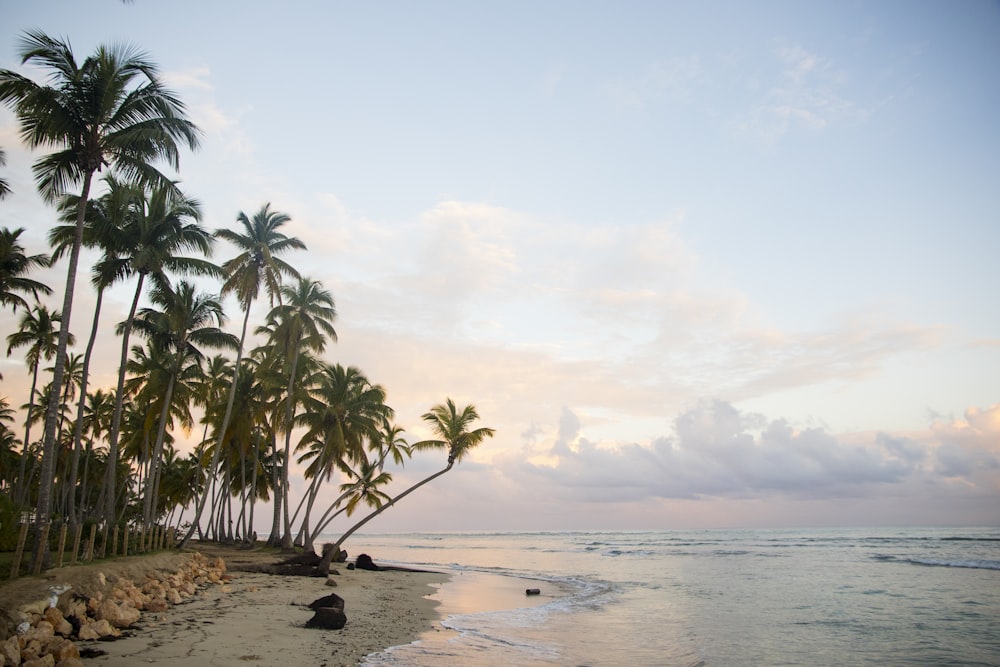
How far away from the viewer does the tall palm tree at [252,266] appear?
26500 millimetres

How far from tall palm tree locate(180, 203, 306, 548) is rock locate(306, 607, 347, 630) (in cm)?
1540

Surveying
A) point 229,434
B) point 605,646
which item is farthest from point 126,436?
Answer: point 605,646

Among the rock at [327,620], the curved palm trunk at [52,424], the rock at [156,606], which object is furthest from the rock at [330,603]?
the curved palm trunk at [52,424]

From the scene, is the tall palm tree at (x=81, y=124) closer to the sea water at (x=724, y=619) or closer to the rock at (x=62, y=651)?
the rock at (x=62, y=651)

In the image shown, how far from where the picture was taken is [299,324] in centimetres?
3059

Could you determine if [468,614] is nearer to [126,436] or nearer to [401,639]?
[401,639]

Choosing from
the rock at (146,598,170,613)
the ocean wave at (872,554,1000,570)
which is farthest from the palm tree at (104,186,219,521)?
the ocean wave at (872,554,1000,570)

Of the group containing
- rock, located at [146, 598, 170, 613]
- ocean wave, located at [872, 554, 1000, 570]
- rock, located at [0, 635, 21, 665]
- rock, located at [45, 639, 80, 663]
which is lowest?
ocean wave, located at [872, 554, 1000, 570]

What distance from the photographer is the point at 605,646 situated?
13805mm

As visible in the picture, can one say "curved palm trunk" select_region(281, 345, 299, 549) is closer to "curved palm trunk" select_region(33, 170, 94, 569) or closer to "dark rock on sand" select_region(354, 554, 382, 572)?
"dark rock on sand" select_region(354, 554, 382, 572)

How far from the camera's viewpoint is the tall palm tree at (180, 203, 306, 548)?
86.9 feet

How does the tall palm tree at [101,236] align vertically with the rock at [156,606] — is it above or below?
above

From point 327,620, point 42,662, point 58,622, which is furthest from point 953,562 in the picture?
point 42,662

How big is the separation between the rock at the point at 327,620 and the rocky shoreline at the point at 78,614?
10.6 ft
